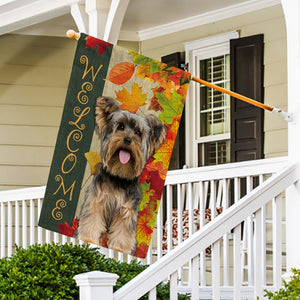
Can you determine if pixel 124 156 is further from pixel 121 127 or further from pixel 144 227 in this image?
pixel 144 227

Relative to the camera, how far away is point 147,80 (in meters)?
4.14

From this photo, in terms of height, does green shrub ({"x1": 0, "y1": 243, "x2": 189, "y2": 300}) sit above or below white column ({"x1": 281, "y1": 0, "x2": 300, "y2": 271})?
below

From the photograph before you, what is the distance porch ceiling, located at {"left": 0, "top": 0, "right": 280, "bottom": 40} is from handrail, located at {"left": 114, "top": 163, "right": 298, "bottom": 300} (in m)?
3.15

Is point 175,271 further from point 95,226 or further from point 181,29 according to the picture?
point 181,29

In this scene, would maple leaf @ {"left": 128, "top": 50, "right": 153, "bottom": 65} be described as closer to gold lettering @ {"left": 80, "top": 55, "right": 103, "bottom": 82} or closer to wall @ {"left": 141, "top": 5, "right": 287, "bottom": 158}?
gold lettering @ {"left": 80, "top": 55, "right": 103, "bottom": 82}

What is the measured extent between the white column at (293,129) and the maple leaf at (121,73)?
37.5 inches

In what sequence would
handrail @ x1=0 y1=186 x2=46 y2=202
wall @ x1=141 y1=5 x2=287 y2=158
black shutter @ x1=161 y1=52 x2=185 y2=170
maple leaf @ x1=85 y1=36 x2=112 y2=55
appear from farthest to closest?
black shutter @ x1=161 y1=52 x2=185 y2=170 < wall @ x1=141 y1=5 x2=287 y2=158 < handrail @ x1=0 y1=186 x2=46 y2=202 < maple leaf @ x1=85 y1=36 x2=112 y2=55

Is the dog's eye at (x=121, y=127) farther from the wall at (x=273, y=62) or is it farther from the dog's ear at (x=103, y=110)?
the wall at (x=273, y=62)

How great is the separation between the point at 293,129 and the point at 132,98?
1.00m

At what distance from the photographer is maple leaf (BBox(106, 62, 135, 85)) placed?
4133 mm

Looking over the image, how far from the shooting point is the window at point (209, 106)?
7.20 meters

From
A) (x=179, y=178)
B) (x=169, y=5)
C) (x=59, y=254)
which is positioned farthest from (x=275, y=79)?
(x=59, y=254)

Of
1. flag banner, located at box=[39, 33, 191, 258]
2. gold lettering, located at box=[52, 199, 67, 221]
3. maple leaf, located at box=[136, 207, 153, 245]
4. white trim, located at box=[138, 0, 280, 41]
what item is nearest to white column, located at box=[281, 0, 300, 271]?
flag banner, located at box=[39, 33, 191, 258]

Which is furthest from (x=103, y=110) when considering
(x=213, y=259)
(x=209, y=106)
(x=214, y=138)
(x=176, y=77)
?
(x=209, y=106)
